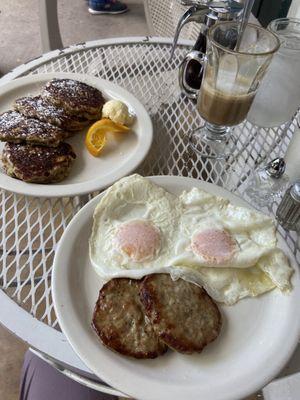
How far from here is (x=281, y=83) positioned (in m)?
0.91

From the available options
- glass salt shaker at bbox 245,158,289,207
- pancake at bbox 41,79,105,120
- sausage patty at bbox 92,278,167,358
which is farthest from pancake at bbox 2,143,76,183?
glass salt shaker at bbox 245,158,289,207

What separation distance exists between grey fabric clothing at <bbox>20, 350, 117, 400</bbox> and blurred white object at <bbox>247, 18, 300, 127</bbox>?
2.51 ft

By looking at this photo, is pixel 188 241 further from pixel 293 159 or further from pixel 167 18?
pixel 167 18

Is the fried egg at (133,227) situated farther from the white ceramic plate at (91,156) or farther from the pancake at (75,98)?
the pancake at (75,98)

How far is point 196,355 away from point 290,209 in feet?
1.21

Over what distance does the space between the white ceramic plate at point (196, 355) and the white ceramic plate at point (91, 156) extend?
15cm

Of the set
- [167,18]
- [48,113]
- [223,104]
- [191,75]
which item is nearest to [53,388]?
[48,113]

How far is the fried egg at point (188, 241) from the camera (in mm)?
664

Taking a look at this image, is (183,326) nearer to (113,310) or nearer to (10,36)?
(113,310)

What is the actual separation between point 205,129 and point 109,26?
2.29 m

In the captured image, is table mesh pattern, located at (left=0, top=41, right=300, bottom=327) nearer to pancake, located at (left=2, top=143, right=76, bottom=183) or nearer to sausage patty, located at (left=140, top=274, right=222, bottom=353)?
pancake, located at (left=2, top=143, right=76, bottom=183)

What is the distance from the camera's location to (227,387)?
1.84 feet

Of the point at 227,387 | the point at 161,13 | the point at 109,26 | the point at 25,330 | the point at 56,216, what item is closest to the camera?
the point at 227,387

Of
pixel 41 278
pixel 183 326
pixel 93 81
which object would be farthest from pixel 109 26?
pixel 183 326
